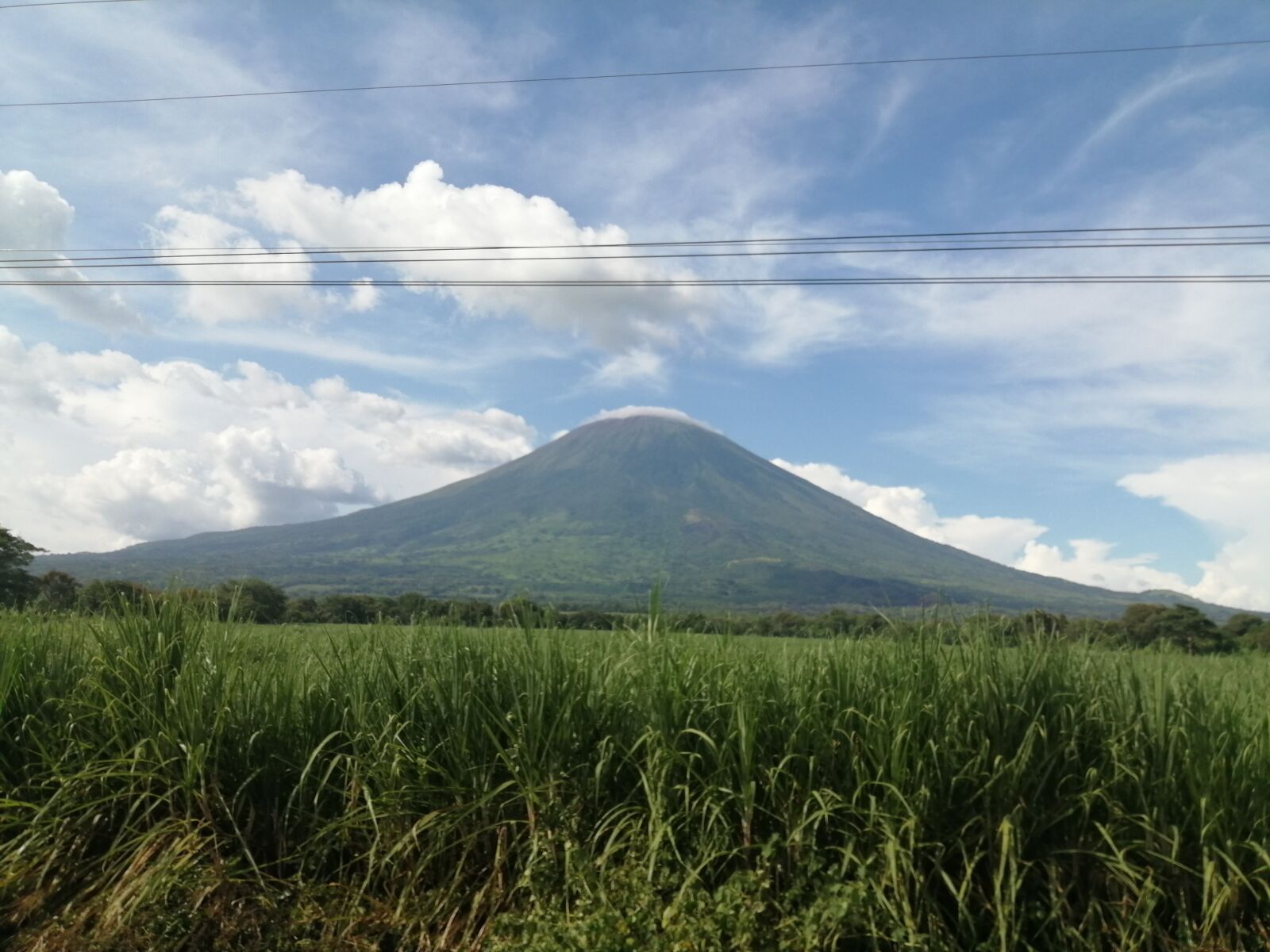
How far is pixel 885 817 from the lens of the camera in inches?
126

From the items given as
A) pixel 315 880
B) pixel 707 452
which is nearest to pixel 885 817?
pixel 315 880

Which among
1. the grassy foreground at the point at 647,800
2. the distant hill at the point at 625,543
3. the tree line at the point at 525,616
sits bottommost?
the grassy foreground at the point at 647,800

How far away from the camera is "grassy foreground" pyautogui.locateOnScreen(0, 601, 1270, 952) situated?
321 cm

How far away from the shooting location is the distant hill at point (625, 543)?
9481 centimetres

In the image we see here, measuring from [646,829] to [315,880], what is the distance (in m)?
1.42

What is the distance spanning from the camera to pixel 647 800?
3662 millimetres

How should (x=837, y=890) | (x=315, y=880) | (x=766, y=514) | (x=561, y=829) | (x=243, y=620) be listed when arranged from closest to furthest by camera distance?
(x=837, y=890), (x=561, y=829), (x=315, y=880), (x=243, y=620), (x=766, y=514)

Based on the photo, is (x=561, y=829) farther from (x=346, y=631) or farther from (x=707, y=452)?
(x=707, y=452)

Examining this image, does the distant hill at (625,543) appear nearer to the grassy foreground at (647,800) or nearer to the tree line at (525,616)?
the tree line at (525,616)

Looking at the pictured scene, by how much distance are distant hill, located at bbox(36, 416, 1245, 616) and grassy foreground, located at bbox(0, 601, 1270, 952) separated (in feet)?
233

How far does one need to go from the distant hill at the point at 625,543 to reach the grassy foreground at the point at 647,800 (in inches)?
2790

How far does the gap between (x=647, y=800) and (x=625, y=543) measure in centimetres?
12336

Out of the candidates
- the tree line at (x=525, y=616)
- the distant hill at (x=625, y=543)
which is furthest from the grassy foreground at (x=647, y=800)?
the distant hill at (x=625, y=543)

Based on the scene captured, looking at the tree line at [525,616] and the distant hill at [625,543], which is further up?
the distant hill at [625,543]
